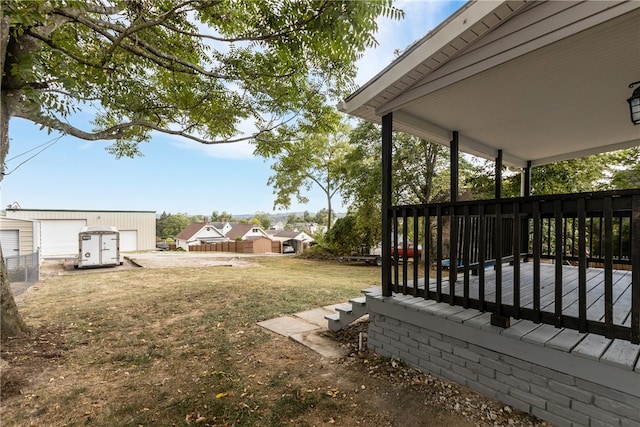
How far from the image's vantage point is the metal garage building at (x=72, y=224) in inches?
821

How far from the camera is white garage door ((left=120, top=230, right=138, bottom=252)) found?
25.2 metres

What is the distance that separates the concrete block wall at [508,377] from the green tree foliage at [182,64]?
3108 mm

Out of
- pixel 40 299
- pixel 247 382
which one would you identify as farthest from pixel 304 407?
pixel 40 299

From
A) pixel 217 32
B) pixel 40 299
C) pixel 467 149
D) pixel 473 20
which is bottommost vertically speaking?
pixel 40 299

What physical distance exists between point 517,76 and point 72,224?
28.1m

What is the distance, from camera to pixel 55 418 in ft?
7.68

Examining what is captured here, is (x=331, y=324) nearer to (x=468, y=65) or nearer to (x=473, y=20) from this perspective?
(x=468, y=65)

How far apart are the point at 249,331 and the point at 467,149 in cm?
474

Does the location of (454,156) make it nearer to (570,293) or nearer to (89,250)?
(570,293)

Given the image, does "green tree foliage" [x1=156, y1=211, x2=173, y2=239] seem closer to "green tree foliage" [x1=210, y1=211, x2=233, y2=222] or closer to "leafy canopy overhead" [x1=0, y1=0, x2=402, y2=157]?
"green tree foliage" [x1=210, y1=211, x2=233, y2=222]

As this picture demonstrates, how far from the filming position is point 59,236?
21359 millimetres

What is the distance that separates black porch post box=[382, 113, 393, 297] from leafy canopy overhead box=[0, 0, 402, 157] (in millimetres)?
965

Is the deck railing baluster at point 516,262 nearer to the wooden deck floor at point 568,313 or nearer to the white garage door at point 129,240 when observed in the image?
the wooden deck floor at point 568,313

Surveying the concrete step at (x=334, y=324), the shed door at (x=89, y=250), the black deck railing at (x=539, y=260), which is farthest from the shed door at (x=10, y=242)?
the black deck railing at (x=539, y=260)
